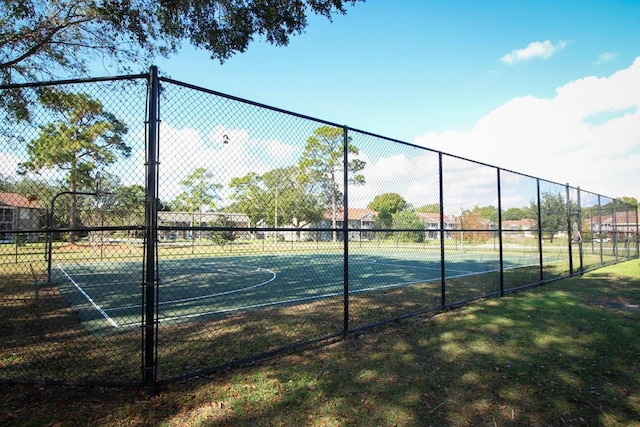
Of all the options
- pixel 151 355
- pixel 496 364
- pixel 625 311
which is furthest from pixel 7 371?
pixel 625 311

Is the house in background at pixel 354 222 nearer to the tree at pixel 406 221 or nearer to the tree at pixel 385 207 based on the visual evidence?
the tree at pixel 385 207

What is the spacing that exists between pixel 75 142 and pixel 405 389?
5.72 metres

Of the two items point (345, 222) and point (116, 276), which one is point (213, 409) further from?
point (116, 276)

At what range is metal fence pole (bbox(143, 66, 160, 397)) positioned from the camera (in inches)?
127

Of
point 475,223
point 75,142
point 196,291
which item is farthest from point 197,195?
point 475,223

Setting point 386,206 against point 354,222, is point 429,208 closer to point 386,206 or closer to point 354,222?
point 386,206

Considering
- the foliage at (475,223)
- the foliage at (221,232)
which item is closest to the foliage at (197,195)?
the foliage at (221,232)

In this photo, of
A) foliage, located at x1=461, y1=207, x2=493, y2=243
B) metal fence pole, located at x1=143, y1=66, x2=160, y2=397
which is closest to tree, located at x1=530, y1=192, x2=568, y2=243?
foliage, located at x1=461, y1=207, x2=493, y2=243

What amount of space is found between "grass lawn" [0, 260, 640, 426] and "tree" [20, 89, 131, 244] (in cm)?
244

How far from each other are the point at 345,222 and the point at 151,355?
283 centimetres

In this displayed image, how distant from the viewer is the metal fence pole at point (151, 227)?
127 inches

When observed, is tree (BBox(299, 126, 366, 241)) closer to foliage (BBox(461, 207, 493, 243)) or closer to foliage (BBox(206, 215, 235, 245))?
foliage (BBox(206, 215, 235, 245))

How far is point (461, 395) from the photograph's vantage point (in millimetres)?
3293

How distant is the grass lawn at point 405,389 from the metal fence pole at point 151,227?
0.89 ft
